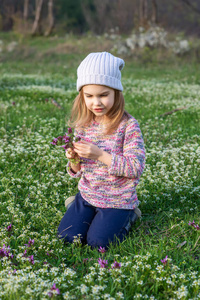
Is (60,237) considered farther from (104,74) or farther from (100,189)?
(104,74)

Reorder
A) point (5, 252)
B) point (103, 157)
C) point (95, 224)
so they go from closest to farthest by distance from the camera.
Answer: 1. point (5, 252)
2. point (103, 157)
3. point (95, 224)

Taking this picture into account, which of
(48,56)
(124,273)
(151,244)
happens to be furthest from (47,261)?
(48,56)

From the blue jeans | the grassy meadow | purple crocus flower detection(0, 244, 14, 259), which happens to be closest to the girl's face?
the blue jeans

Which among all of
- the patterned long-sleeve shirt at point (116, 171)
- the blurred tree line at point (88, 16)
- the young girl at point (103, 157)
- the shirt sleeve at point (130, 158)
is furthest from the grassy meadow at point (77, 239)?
the blurred tree line at point (88, 16)

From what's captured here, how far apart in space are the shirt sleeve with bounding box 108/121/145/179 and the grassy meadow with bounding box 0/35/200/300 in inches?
30.2

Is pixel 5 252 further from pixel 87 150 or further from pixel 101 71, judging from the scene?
pixel 101 71

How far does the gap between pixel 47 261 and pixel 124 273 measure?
0.90 metres

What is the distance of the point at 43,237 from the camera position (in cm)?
395

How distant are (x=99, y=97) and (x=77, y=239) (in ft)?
5.55

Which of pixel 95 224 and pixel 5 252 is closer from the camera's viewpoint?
pixel 5 252

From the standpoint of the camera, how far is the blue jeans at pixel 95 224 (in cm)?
410

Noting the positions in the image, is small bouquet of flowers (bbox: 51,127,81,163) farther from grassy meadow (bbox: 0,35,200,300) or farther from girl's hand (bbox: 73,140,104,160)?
grassy meadow (bbox: 0,35,200,300)

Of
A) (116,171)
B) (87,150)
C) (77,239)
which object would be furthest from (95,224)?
A: (87,150)

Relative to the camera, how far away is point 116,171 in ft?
13.1
